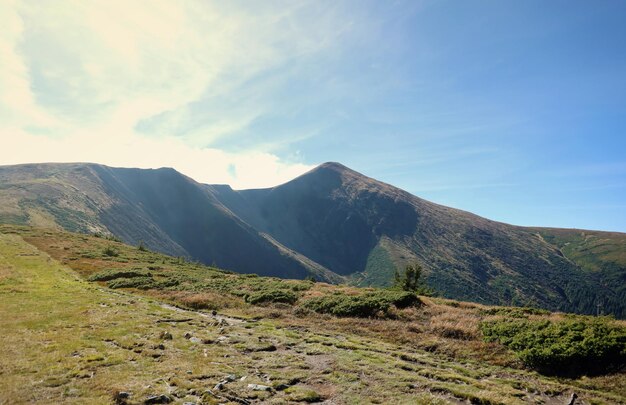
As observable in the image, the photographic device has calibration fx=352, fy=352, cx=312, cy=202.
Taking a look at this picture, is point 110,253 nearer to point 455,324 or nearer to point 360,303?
point 360,303

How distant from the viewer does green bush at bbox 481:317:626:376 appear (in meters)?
20.0

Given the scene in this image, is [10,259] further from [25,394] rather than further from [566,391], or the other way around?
[566,391]

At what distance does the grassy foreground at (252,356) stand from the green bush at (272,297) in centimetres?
144

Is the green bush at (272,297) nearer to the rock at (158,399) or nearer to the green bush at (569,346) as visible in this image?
the green bush at (569,346)

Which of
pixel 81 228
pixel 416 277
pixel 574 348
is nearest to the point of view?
pixel 574 348

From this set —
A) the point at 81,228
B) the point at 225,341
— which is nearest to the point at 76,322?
the point at 225,341

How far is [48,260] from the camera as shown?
57.1m

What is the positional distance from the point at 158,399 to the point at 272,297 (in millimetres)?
Result: 27395

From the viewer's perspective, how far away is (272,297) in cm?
3981

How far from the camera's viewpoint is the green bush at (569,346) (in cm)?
2005

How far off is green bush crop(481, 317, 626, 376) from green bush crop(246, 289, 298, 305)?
20612 mm

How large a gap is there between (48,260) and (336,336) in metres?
54.0

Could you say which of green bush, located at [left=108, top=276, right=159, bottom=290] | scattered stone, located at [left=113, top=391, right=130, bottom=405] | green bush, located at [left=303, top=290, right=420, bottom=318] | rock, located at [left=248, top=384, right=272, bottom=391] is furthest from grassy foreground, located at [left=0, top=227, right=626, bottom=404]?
green bush, located at [left=108, top=276, right=159, bottom=290]

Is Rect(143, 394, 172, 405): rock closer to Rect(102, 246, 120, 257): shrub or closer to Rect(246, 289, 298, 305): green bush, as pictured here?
Rect(246, 289, 298, 305): green bush
